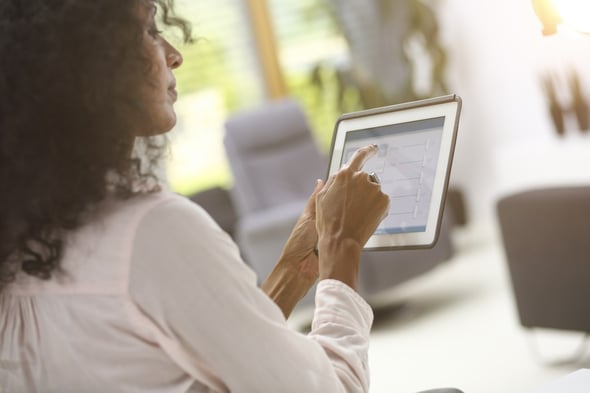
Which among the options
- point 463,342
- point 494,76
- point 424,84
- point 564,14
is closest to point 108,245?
point 564,14

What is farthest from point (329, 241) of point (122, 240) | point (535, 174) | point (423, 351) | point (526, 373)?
point (535, 174)

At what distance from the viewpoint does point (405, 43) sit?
531 centimetres

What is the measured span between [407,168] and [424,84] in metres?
4.45

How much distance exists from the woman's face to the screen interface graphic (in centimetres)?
33

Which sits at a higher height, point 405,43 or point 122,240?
point 122,240

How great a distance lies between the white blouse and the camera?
0.86 metres

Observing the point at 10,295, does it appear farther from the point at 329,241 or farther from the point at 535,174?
the point at 535,174

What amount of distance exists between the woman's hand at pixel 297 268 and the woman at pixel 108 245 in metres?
0.32

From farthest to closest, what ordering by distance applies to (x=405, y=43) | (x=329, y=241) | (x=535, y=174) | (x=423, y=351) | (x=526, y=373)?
(x=405, y=43) < (x=535, y=174) < (x=423, y=351) < (x=526, y=373) < (x=329, y=241)

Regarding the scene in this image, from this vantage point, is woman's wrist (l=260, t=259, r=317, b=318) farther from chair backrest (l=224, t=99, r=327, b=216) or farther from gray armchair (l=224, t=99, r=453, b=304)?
chair backrest (l=224, t=99, r=327, b=216)

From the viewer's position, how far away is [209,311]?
858mm

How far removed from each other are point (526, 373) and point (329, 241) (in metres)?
1.90

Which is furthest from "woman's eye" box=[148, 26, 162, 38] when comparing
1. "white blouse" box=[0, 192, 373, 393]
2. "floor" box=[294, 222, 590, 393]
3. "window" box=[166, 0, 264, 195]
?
"window" box=[166, 0, 264, 195]

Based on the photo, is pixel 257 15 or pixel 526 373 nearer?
pixel 526 373
